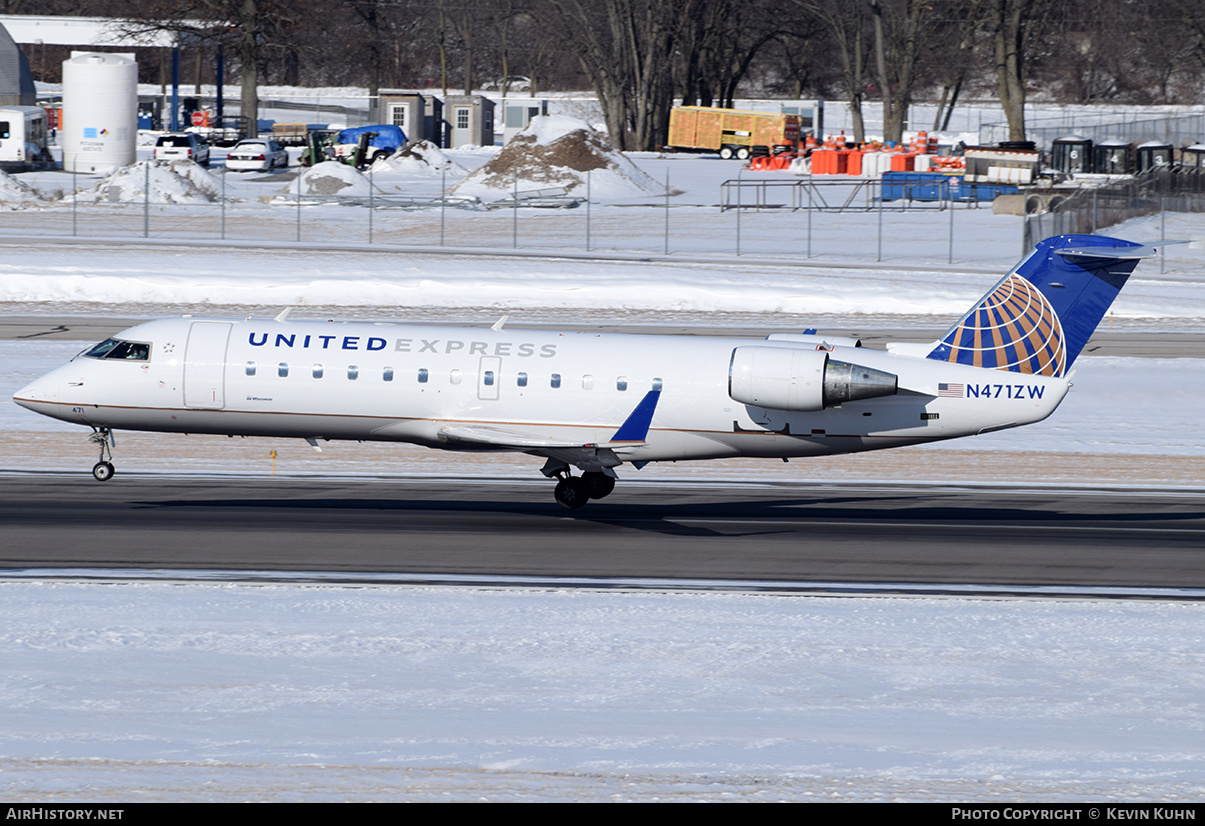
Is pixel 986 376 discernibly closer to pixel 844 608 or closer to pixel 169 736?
pixel 844 608

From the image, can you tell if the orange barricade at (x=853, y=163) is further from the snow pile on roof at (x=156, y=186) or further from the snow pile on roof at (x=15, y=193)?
the snow pile on roof at (x=15, y=193)

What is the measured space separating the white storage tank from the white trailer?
216 cm

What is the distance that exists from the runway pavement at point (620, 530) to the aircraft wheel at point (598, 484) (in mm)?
375

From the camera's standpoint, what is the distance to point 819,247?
6400cm

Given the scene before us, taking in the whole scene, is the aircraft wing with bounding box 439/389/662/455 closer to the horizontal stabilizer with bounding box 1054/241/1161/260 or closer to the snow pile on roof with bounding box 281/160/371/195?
the horizontal stabilizer with bounding box 1054/241/1161/260

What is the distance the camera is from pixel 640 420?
24.8 m

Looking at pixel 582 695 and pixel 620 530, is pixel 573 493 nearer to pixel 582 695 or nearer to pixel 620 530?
pixel 620 530

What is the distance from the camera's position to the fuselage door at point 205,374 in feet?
84.0

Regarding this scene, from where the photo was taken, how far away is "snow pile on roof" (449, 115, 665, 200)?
7862 cm

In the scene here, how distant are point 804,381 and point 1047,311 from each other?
4700mm

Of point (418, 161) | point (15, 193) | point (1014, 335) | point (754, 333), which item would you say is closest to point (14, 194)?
point (15, 193)

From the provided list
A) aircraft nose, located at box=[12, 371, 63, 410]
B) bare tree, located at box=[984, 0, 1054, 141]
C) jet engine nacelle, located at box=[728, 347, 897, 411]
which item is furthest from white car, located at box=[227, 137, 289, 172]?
jet engine nacelle, located at box=[728, 347, 897, 411]

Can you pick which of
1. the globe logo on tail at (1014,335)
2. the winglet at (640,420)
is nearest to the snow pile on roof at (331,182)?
the winglet at (640,420)

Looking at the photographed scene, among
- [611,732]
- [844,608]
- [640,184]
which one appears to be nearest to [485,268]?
[640,184]
